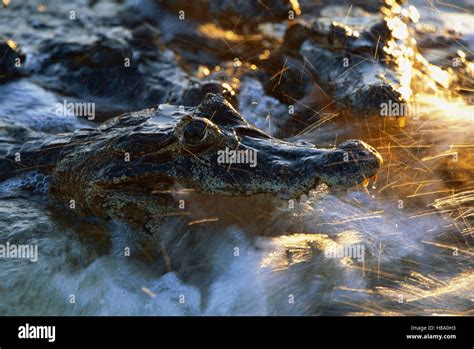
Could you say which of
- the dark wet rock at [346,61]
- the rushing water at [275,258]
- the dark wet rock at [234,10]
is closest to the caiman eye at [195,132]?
the rushing water at [275,258]

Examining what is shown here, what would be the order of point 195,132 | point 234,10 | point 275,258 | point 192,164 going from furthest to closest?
point 234,10 → point 275,258 → point 192,164 → point 195,132

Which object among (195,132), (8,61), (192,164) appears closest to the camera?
(195,132)

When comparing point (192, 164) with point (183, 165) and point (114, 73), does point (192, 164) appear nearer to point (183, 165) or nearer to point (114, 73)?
point (183, 165)

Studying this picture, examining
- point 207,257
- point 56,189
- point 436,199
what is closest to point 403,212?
point 436,199

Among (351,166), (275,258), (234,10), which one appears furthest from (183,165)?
(234,10)

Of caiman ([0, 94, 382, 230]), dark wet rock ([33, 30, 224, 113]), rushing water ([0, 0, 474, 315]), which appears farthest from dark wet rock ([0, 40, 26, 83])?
caiman ([0, 94, 382, 230])
